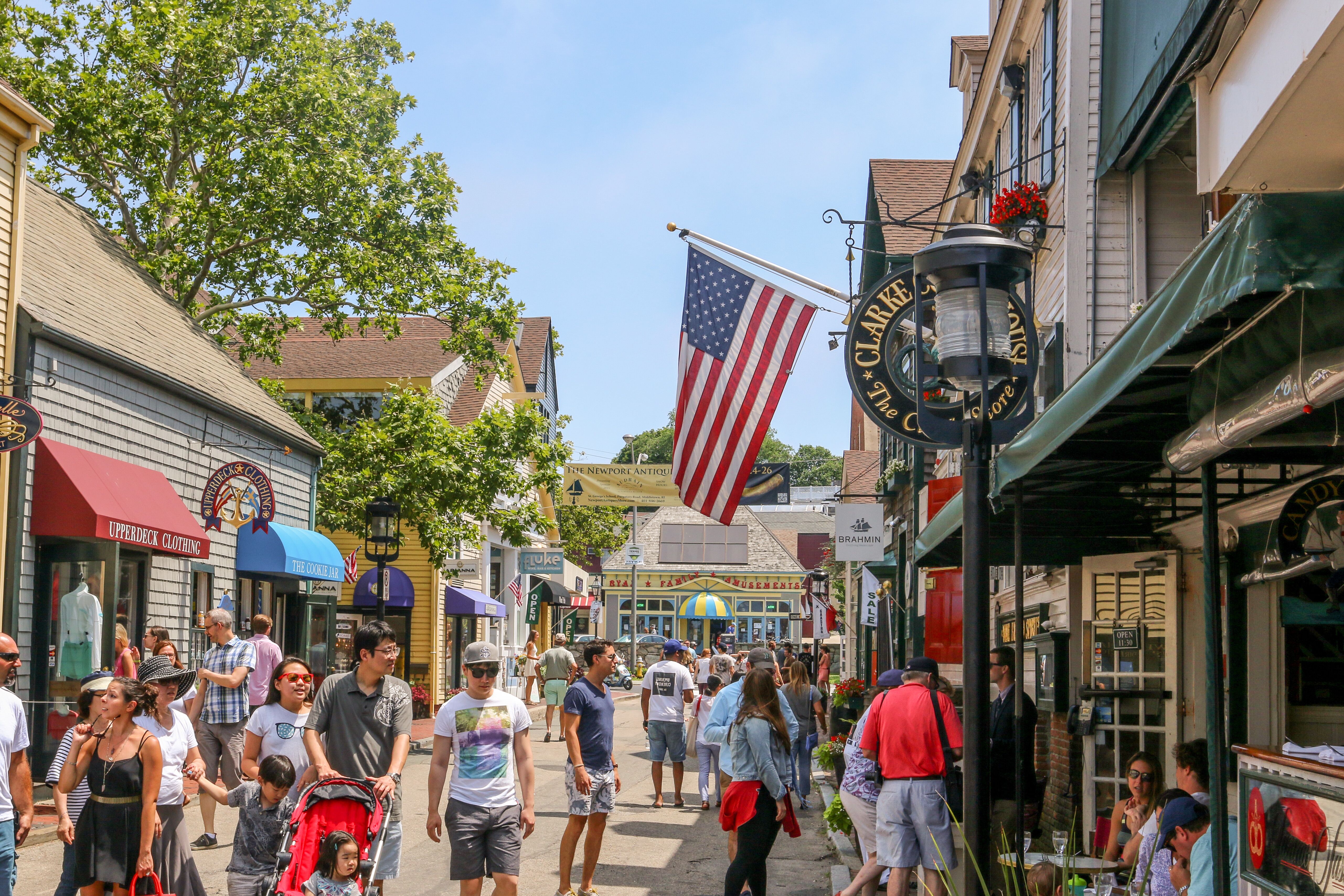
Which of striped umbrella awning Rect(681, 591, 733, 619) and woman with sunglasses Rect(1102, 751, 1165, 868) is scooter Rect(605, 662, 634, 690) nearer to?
striped umbrella awning Rect(681, 591, 733, 619)

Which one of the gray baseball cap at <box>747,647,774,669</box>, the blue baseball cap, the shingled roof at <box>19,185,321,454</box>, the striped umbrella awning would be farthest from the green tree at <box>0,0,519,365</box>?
the striped umbrella awning

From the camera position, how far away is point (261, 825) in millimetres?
7027

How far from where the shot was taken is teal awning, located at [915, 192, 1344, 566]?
3.39m

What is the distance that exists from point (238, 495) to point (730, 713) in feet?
31.7

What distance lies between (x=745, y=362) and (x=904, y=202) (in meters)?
10.8

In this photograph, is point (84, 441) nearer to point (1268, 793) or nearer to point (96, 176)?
point (96, 176)

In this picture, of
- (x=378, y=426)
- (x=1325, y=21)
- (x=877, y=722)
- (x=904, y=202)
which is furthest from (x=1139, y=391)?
(x=378, y=426)

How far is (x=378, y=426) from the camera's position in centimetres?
2356

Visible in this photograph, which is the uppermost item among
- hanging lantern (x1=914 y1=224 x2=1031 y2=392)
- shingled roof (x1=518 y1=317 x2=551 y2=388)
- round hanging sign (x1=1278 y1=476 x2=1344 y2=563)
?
shingled roof (x1=518 y1=317 x2=551 y2=388)

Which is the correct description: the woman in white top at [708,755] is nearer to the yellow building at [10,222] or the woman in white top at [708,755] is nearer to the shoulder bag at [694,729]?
the shoulder bag at [694,729]

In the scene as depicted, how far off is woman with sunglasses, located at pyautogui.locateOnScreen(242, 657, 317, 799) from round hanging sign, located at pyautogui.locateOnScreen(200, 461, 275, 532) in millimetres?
8685

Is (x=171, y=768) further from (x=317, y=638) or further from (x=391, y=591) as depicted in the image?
(x=391, y=591)

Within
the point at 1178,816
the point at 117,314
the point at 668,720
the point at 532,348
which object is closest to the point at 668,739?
the point at 668,720

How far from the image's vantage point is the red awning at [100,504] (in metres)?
13.7
